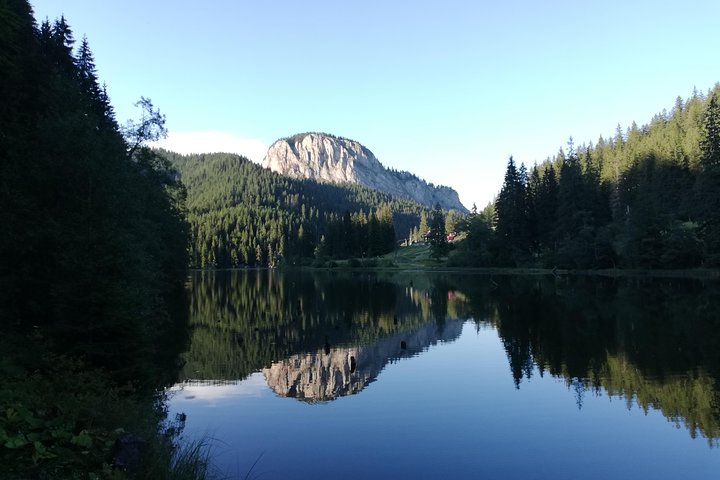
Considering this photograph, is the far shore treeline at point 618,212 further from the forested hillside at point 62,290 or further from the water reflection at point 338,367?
the forested hillside at point 62,290

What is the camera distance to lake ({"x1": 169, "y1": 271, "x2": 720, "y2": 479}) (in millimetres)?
15703

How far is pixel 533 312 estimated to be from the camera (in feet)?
157

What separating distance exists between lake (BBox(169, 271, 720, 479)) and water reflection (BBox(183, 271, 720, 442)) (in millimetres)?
151

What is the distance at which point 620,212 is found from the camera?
372ft

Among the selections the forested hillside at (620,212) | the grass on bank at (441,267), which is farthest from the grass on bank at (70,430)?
the forested hillside at (620,212)

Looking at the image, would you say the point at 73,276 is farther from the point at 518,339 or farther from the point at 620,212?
the point at 620,212

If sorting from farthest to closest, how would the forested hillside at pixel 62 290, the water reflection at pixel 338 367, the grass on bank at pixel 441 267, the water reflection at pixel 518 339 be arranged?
the grass on bank at pixel 441 267 → the water reflection at pixel 338 367 → the water reflection at pixel 518 339 → the forested hillside at pixel 62 290

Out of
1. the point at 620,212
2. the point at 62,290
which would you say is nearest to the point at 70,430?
the point at 62,290

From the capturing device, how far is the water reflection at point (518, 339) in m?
23.7

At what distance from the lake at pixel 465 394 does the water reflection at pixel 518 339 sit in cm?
15

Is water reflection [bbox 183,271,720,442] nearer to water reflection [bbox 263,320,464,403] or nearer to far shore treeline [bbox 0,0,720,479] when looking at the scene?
water reflection [bbox 263,320,464,403]

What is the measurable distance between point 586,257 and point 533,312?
57339mm

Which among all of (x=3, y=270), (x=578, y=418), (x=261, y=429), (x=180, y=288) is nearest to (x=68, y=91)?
(x=3, y=270)

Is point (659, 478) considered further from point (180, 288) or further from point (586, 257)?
point (586, 257)
